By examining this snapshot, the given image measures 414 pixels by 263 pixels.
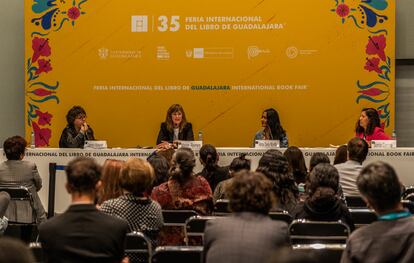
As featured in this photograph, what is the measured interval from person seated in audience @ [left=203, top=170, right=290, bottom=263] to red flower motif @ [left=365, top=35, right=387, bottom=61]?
583 cm

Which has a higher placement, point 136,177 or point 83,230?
point 136,177

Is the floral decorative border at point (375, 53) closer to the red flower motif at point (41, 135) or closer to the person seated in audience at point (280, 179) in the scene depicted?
the person seated in audience at point (280, 179)

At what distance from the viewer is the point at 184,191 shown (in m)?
4.61

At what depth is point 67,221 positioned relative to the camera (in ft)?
9.39

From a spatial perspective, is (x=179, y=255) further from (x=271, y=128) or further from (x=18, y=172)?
(x=271, y=128)

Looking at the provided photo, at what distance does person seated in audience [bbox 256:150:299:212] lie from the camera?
459cm

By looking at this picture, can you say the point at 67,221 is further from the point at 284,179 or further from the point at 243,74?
the point at 243,74

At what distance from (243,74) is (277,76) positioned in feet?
1.45

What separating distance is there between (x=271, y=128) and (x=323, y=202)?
161 inches

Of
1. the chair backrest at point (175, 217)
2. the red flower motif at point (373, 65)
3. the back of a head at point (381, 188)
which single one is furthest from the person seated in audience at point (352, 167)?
the red flower motif at point (373, 65)

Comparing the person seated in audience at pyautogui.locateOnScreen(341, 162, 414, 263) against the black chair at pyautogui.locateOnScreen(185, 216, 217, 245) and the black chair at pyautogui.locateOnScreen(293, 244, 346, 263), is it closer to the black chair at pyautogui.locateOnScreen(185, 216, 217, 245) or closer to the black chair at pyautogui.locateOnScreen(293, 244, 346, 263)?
the black chair at pyautogui.locateOnScreen(293, 244, 346, 263)

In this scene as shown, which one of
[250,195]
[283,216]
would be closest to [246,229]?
[250,195]

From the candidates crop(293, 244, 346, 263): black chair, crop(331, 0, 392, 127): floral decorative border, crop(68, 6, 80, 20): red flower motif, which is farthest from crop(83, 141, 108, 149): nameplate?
crop(293, 244, 346, 263): black chair

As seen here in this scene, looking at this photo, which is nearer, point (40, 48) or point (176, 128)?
point (176, 128)
